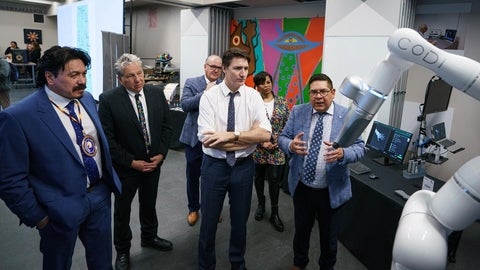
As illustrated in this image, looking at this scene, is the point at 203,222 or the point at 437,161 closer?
the point at 203,222

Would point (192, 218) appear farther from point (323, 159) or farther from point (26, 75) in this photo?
point (26, 75)

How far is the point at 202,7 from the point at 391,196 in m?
4.06

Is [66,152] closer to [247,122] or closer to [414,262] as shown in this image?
[247,122]

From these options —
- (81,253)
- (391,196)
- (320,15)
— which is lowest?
(81,253)

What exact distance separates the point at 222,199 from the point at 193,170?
0.95m

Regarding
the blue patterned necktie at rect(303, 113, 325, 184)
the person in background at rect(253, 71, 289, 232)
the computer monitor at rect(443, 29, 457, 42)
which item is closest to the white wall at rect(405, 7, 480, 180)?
the computer monitor at rect(443, 29, 457, 42)

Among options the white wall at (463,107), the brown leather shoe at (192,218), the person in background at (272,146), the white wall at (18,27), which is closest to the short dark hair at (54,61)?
the person in background at (272,146)

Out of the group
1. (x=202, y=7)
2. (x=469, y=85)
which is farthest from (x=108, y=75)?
(x=469, y=85)

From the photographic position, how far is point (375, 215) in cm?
224

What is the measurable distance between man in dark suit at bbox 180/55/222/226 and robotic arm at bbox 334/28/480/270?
2080mm

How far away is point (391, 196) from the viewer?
2125 mm

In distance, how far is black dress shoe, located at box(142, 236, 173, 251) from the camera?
2.50m

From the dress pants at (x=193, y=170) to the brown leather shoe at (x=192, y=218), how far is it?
45 millimetres

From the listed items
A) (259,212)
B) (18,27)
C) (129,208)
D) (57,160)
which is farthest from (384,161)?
(18,27)
